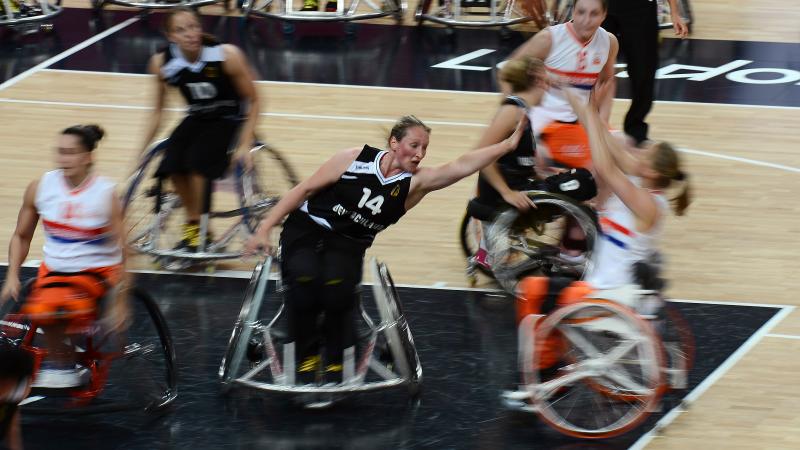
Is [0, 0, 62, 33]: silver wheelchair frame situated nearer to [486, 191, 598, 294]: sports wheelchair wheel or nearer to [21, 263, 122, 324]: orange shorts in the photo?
[486, 191, 598, 294]: sports wheelchair wheel

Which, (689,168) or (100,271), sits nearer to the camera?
(100,271)

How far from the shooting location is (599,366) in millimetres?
5051

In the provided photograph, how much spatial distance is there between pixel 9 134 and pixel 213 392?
403 cm

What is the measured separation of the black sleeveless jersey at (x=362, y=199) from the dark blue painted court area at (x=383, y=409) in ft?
2.24

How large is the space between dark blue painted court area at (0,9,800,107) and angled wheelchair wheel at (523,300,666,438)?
17.4 ft

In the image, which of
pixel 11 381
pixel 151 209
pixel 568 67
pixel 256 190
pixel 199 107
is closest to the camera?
pixel 11 381

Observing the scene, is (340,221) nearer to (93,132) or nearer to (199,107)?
(93,132)

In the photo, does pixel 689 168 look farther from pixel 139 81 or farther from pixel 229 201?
pixel 139 81

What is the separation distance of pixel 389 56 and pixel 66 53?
2.49 meters

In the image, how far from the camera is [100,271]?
17.3 ft

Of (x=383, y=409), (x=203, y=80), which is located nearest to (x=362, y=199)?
(x=383, y=409)

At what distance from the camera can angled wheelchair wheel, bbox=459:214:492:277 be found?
22.7ft

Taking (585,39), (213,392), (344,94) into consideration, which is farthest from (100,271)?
(344,94)

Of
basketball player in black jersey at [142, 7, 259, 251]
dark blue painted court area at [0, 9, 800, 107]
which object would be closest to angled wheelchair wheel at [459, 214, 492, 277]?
basketball player in black jersey at [142, 7, 259, 251]
